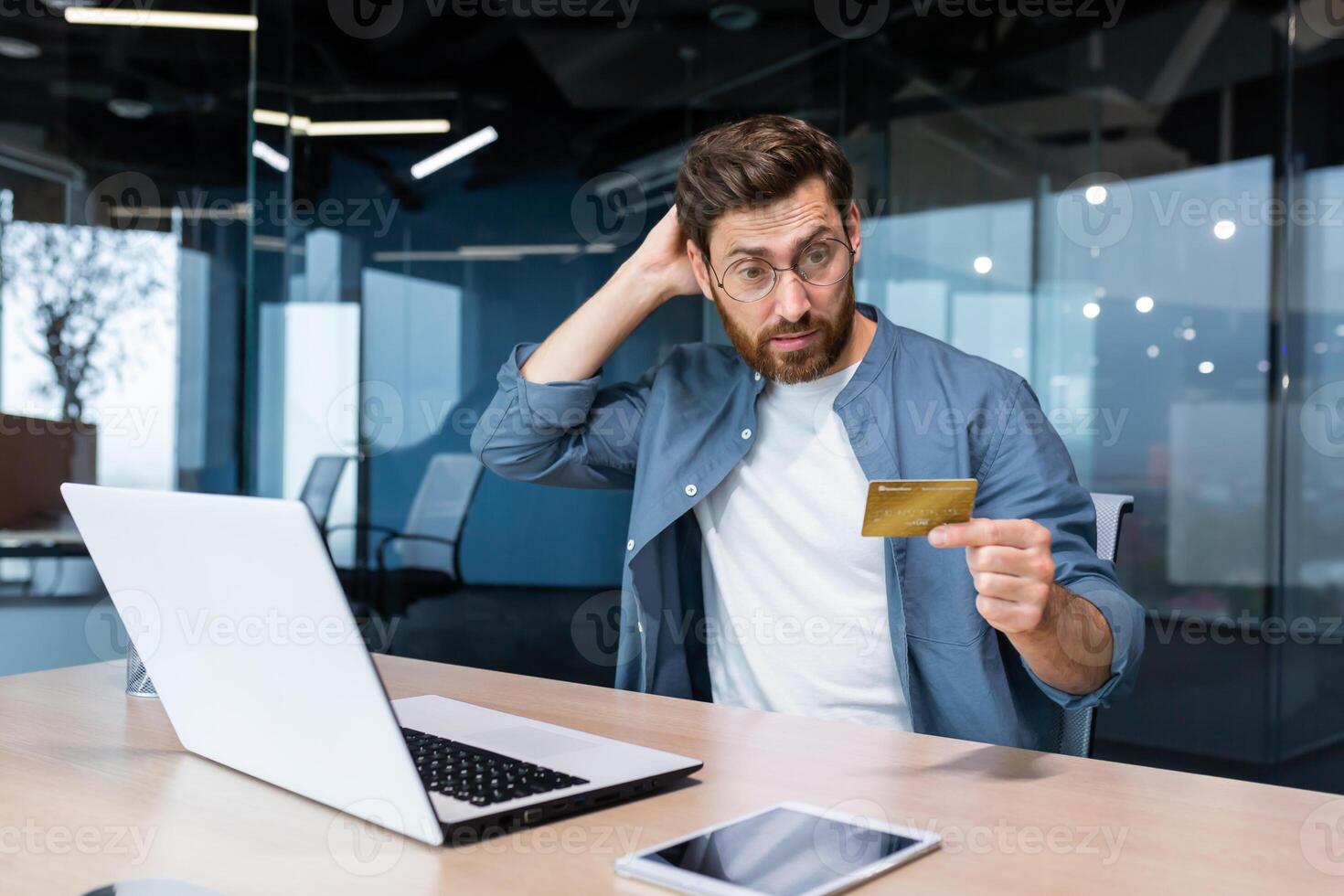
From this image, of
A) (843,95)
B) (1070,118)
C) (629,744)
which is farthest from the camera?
(843,95)

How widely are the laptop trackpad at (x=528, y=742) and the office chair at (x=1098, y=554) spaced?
0.68 meters

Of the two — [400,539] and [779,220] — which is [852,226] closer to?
[779,220]

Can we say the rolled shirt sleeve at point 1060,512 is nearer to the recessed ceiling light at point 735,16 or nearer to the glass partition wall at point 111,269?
the glass partition wall at point 111,269

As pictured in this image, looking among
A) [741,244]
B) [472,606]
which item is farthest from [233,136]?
[741,244]

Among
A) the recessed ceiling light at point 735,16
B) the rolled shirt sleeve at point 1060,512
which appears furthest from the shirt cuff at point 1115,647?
the recessed ceiling light at point 735,16

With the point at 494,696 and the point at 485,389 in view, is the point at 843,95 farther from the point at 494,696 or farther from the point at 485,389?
the point at 494,696

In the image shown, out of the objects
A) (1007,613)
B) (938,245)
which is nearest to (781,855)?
(1007,613)

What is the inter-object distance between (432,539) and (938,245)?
2.10 metres

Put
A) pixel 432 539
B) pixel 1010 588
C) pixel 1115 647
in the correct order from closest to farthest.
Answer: pixel 1010 588 < pixel 1115 647 < pixel 432 539

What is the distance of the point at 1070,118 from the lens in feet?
12.0

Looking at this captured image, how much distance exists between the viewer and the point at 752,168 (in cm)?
156

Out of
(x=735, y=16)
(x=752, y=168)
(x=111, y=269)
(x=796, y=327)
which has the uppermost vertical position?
(x=735, y=16)

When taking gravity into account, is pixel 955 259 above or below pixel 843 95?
below

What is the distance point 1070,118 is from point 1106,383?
0.90m
